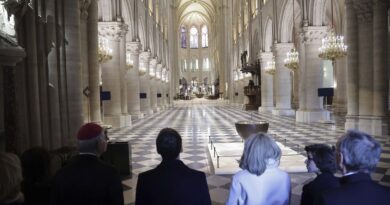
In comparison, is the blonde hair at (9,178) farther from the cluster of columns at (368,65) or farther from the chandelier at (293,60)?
the chandelier at (293,60)

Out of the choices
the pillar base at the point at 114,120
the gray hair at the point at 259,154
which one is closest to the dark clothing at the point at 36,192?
the gray hair at the point at 259,154

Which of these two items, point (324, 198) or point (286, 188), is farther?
point (286, 188)

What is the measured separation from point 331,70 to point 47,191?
27710 millimetres

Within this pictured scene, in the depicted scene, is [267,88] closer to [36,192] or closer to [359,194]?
[36,192]

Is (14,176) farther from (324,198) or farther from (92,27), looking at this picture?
(92,27)

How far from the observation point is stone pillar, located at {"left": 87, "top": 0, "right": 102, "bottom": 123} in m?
11.8

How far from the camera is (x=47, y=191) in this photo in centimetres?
298

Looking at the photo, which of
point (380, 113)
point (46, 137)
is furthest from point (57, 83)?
point (380, 113)

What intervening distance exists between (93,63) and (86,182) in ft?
32.3

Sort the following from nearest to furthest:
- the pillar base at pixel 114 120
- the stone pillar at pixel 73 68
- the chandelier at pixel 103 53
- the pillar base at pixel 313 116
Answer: the stone pillar at pixel 73 68 < the chandelier at pixel 103 53 < the pillar base at pixel 114 120 < the pillar base at pixel 313 116

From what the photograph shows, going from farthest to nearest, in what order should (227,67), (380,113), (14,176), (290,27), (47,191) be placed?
(227,67), (290,27), (380,113), (47,191), (14,176)

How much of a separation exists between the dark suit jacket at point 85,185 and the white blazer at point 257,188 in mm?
935

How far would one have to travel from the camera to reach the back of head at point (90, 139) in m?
2.68

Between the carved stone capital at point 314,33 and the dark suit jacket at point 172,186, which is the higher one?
the carved stone capital at point 314,33
